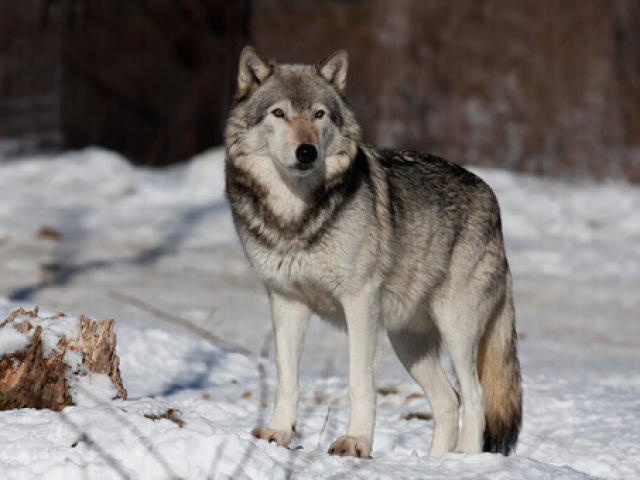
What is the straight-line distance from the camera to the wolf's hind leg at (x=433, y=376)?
15.3 ft

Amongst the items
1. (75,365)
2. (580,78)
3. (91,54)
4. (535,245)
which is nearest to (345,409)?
(75,365)

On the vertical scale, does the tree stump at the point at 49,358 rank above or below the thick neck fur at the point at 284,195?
below

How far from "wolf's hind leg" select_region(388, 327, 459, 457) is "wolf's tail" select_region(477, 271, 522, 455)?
18cm

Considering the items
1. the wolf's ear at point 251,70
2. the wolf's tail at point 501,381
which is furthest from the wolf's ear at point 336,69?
the wolf's tail at point 501,381

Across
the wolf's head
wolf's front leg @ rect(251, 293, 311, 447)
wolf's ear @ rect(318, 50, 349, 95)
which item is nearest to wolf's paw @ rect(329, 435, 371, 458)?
wolf's front leg @ rect(251, 293, 311, 447)

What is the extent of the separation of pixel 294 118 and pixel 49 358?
1.45 m

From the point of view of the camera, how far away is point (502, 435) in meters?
4.57

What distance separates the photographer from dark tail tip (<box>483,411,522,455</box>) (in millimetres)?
4531

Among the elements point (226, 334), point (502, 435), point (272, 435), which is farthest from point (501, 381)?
point (226, 334)

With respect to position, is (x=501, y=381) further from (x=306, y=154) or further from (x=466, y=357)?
(x=306, y=154)

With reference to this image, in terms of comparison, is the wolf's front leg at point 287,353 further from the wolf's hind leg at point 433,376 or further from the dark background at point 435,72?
the dark background at point 435,72

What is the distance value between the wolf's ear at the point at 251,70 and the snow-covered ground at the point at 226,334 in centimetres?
114

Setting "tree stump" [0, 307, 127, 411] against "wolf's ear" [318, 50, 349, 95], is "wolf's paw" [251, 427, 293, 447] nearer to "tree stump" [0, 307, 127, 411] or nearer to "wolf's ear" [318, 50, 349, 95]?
"tree stump" [0, 307, 127, 411]

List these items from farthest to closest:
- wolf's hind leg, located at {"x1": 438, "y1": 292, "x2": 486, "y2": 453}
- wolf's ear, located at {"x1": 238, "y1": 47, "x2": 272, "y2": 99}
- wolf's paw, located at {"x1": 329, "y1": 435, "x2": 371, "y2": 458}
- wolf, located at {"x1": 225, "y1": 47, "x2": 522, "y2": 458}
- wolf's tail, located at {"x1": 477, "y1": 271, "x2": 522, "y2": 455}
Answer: wolf's tail, located at {"x1": 477, "y1": 271, "x2": 522, "y2": 455}, wolf's hind leg, located at {"x1": 438, "y1": 292, "x2": 486, "y2": 453}, wolf's ear, located at {"x1": 238, "y1": 47, "x2": 272, "y2": 99}, wolf, located at {"x1": 225, "y1": 47, "x2": 522, "y2": 458}, wolf's paw, located at {"x1": 329, "y1": 435, "x2": 371, "y2": 458}
